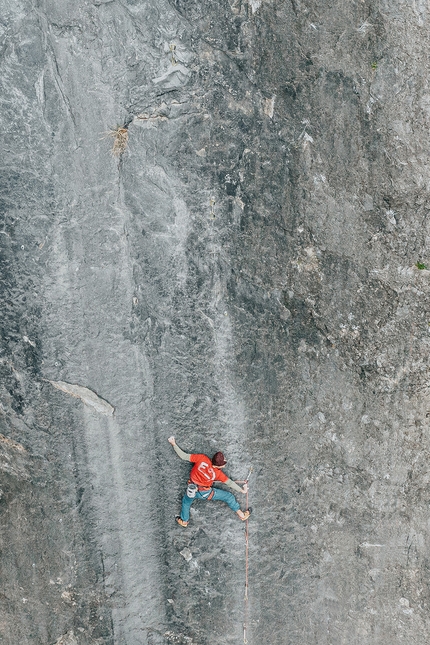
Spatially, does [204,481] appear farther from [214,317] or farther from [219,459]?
[214,317]

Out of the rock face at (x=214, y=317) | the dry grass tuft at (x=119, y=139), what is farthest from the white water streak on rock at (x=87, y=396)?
the dry grass tuft at (x=119, y=139)

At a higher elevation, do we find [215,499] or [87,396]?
[87,396]

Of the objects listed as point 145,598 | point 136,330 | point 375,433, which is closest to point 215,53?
point 136,330

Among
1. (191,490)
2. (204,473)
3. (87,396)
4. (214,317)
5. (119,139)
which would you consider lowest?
(191,490)

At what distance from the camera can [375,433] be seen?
8.25 meters

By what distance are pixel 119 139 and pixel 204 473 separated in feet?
12.1

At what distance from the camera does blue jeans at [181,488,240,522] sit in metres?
7.91

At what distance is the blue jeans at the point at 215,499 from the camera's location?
791 cm

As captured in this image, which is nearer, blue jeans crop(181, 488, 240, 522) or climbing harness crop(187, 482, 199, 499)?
climbing harness crop(187, 482, 199, 499)

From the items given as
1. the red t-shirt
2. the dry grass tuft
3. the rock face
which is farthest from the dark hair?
the dry grass tuft

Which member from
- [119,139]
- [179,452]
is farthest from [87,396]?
[119,139]

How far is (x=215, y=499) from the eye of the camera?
8.02m

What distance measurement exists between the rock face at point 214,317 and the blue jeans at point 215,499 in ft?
0.71

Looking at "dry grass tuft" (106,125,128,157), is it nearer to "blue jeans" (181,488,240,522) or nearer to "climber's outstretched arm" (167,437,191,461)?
"climber's outstretched arm" (167,437,191,461)
